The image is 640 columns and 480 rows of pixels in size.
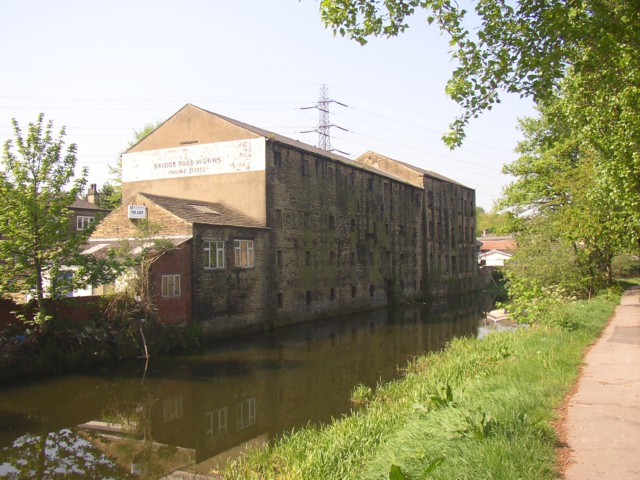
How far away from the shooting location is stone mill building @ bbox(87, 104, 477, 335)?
2136cm

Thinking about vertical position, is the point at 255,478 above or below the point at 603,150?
below

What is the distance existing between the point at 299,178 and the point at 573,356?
1968 centimetres

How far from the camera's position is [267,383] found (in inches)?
567

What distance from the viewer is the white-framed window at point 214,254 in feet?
70.6

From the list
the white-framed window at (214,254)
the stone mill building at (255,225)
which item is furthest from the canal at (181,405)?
the white-framed window at (214,254)

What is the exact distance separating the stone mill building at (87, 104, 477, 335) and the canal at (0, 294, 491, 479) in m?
3.09

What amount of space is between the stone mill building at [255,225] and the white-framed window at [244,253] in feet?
0.15

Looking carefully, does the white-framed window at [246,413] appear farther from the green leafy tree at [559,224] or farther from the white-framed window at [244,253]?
the white-framed window at [244,253]

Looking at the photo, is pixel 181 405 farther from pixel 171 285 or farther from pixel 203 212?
pixel 203 212

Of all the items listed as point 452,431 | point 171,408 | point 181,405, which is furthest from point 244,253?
point 452,431

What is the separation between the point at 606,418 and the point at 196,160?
24.1 metres

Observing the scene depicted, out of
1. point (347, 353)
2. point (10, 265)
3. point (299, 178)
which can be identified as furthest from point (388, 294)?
point (10, 265)

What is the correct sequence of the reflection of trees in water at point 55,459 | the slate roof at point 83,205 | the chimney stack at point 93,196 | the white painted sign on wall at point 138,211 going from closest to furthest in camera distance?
the reflection of trees in water at point 55,459
the white painted sign on wall at point 138,211
the slate roof at point 83,205
the chimney stack at point 93,196

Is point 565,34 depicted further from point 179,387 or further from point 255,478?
point 179,387
